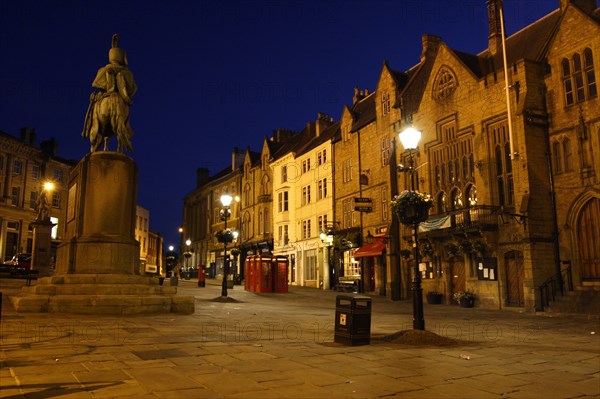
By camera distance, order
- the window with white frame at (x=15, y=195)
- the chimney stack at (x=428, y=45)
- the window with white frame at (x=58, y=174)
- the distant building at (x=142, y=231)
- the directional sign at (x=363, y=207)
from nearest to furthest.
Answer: the directional sign at (x=363, y=207)
the chimney stack at (x=428, y=45)
the window with white frame at (x=15, y=195)
the window with white frame at (x=58, y=174)
the distant building at (x=142, y=231)

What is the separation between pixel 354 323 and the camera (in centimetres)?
1005

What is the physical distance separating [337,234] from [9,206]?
38135 millimetres

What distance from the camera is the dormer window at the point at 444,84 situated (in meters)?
29.1

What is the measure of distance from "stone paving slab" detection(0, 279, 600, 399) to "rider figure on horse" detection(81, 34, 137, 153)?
19.4 ft

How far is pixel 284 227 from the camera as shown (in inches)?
1933

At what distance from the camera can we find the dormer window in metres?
29.1

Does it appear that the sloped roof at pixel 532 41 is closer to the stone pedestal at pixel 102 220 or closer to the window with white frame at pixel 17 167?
the stone pedestal at pixel 102 220

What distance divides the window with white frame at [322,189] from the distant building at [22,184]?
88.6 feet

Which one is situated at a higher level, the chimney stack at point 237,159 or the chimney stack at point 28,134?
the chimney stack at point 28,134

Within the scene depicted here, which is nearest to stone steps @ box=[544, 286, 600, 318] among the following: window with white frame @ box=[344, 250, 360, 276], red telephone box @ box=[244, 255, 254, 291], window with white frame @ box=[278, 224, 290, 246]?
window with white frame @ box=[344, 250, 360, 276]

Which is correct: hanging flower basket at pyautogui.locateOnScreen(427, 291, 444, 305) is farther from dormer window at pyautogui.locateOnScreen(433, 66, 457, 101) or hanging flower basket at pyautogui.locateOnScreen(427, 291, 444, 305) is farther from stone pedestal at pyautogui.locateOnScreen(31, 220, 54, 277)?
stone pedestal at pyautogui.locateOnScreen(31, 220, 54, 277)

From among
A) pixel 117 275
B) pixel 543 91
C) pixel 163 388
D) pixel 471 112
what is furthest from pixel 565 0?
pixel 163 388

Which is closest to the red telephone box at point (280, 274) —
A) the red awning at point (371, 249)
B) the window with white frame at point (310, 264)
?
the red awning at point (371, 249)

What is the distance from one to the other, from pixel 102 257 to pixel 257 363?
8.64 m
